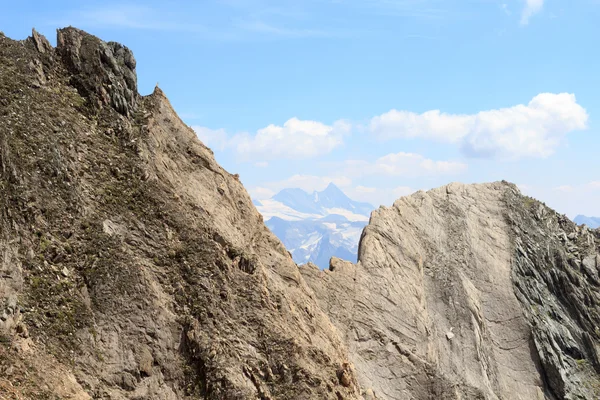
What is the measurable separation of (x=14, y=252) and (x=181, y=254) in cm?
689

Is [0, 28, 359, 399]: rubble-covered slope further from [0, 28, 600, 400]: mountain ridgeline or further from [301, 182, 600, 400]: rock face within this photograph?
[301, 182, 600, 400]: rock face

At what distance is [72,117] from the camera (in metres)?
28.9

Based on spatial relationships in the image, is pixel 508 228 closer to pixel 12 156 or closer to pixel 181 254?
pixel 181 254

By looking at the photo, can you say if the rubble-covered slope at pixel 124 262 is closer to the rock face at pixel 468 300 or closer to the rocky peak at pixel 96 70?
the rocky peak at pixel 96 70

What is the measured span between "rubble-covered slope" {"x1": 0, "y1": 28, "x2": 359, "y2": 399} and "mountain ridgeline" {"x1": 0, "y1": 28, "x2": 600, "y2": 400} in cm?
6

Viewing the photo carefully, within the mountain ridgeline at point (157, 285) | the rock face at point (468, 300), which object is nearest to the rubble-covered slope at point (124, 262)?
the mountain ridgeline at point (157, 285)

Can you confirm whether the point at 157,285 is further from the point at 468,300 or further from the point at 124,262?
the point at 468,300

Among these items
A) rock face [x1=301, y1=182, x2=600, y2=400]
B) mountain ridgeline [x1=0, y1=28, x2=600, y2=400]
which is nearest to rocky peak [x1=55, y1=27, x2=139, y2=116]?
mountain ridgeline [x1=0, y1=28, x2=600, y2=400]

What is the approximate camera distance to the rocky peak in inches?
1193

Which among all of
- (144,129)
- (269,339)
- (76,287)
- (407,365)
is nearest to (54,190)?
(76,287)

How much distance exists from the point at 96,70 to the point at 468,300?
30168 mm

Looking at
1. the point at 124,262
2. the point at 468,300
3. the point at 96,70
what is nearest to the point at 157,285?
the point at 124,262

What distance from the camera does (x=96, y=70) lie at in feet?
101

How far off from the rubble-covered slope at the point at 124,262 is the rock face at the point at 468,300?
830 cm
